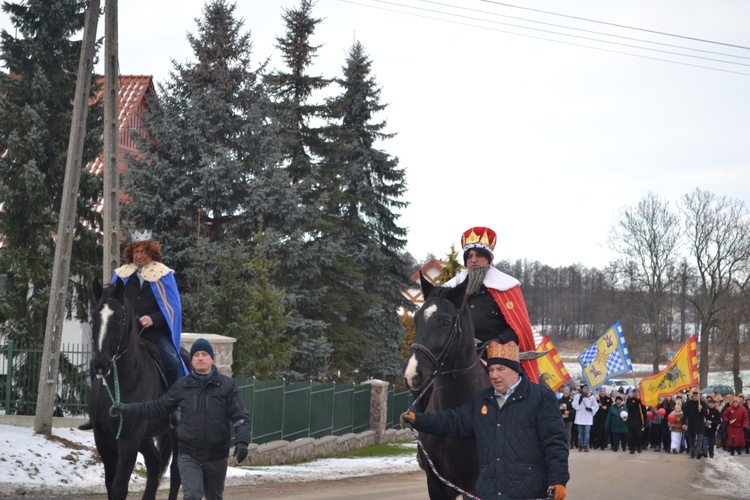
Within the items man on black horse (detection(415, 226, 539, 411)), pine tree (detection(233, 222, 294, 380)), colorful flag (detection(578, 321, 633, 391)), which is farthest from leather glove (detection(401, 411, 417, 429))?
colorful flag (detection(578, 321, 633, 391))

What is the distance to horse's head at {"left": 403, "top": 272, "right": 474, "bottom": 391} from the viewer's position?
7016 millimetres

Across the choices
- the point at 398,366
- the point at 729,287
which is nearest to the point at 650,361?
the point at 729,287

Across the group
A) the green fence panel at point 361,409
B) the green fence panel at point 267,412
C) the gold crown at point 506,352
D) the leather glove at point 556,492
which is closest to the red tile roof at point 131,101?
the green fence panel at point 361,409

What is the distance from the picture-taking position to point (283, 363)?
25547mm

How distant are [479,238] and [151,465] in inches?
162

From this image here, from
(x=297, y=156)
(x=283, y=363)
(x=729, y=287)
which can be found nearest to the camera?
(x=283, y=363)

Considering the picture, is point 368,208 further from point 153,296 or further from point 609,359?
point 153,296

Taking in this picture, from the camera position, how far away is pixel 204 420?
26.2 ft

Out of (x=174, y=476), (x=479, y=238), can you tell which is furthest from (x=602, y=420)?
(x=479, y=238)

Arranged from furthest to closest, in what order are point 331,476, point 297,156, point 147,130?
point 297,156 < point 147,130 < point 331,476

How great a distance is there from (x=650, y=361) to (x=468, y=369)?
282 feet

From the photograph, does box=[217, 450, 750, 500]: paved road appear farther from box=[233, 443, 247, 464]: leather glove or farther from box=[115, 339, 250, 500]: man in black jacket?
box=[233, 443, 247, 464]: leather glove

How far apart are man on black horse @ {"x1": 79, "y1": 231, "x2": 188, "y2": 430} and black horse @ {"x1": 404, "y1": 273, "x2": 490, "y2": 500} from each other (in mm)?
3210

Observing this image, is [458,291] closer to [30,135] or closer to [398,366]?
[30,135]
